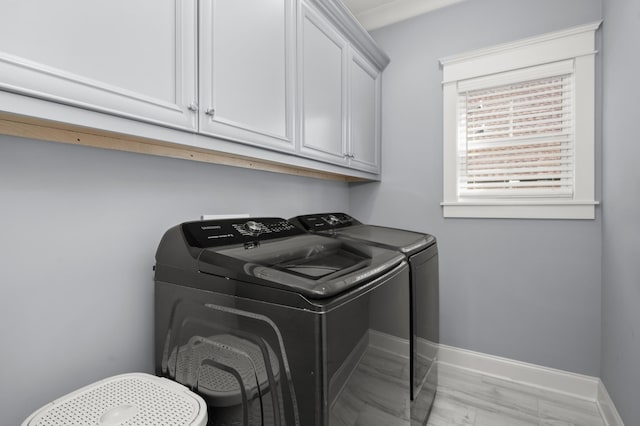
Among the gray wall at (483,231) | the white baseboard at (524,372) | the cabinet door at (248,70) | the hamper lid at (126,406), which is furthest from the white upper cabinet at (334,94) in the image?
the white baseboard at (524,372)

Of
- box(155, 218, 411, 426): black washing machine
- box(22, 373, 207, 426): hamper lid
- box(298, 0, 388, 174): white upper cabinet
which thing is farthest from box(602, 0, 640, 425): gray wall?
box(22, 373, 207, 426): hamper lid

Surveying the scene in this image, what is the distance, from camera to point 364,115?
2.43 metres

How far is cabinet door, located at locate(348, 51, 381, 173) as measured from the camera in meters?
2.25

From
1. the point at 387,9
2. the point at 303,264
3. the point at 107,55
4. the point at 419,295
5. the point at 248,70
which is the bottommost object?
the point at 419,295

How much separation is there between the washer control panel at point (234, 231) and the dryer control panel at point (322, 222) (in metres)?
0.25

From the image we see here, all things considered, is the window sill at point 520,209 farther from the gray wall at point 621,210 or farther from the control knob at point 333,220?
the control knob at point 333,220

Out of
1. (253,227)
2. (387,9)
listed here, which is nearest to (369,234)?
(253,227)

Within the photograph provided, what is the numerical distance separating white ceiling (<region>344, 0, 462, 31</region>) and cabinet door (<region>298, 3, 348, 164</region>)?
776 millimetres

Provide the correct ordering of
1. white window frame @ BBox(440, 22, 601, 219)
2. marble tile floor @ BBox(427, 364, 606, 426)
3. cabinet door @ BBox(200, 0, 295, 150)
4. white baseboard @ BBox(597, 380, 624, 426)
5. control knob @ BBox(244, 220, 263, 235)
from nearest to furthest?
cabinet door @ BBox(200, 0, 295, 150) → control knob @ BBox(244, 220, 263, 235) → white baseboard @ BBox(597, 380, 624, 426) → marble tile floor @ BBox(427, 364, 606, 426) → white window frame @ BBox(440, 22, 601, 219)

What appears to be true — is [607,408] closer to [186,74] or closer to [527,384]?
[527,384]

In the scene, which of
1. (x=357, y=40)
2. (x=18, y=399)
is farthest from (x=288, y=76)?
(x=18, y=399)

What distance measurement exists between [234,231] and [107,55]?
73 centimetres

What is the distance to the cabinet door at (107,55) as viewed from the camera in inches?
28.6

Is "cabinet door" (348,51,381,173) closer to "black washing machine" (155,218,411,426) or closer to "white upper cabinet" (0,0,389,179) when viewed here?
"white upper cabinet" (0,0,389,179)
